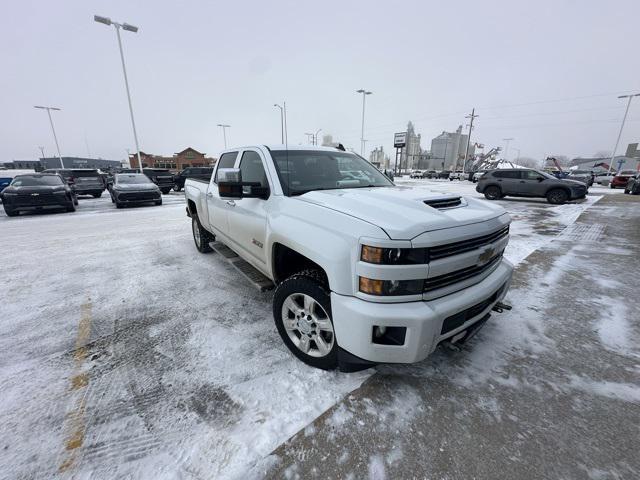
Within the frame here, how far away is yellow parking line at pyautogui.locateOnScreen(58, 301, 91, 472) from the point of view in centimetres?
177

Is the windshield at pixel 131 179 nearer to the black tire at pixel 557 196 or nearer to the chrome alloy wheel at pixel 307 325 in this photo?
the chrome alloy wheel at pixel 307 325

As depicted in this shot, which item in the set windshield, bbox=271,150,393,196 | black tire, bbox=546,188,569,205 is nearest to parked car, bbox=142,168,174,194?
windshield, bbox=271,150,393,196

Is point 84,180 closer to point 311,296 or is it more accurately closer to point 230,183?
point 230,183

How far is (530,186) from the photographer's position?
46.1 ft

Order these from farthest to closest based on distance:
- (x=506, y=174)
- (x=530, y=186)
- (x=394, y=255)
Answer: (x=506, y=174) < (x=530, y=186) < (x=394, y=255)

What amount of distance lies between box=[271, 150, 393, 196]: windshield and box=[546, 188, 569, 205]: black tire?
13.9 metres

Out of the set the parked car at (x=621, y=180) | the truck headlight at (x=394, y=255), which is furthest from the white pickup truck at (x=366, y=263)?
the parked car at (x=621, y=180)

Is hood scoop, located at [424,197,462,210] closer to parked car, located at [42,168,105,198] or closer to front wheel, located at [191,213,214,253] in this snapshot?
front wheel, located at [191,213,214,253]

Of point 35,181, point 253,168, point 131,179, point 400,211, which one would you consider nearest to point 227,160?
point 253,168

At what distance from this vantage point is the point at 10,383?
2328mm

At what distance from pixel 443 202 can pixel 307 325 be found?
5.04ft

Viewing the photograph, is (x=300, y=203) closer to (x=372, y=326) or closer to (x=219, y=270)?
(x=372, y=326)

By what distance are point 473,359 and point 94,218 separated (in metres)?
11.6

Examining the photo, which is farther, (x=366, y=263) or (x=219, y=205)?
(x=219, y=205)
